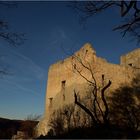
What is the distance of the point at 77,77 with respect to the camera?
20.6 meters

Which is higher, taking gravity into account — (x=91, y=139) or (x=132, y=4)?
(x=132, y=4)

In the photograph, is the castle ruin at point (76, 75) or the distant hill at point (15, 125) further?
the distant hill at point (15, 125)

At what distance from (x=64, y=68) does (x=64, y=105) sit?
10.9 feet

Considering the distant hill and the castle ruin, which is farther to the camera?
the distant hill

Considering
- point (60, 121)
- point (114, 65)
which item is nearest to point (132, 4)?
point (114, 65)

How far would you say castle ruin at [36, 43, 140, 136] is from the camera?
63.1ft

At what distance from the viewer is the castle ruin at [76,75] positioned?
63.1 feet

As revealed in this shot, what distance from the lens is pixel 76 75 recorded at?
2084 centimetres

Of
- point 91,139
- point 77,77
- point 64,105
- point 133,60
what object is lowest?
point 91,139

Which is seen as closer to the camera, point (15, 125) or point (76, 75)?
point (76, 75)

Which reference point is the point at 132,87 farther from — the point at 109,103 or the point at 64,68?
the point at 64,68

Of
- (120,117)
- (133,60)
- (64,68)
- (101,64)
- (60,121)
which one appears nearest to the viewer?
(120,117)

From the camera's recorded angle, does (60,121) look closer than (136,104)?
No

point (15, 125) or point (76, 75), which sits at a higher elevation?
point (76, 75)
